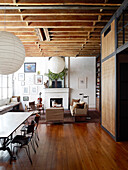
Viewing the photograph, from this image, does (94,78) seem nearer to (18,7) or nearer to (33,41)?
(33,41)

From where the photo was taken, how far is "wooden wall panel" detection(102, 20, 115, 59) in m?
4.45

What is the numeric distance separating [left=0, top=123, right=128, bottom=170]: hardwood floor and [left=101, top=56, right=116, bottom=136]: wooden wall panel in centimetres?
40

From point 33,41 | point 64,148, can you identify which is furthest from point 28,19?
point 64,148

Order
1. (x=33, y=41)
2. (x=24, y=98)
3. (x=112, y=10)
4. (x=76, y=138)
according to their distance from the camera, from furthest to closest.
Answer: (x=24, y=98) → (x=33, y=41) → (x=76, y=138) → (x=112, y=10)

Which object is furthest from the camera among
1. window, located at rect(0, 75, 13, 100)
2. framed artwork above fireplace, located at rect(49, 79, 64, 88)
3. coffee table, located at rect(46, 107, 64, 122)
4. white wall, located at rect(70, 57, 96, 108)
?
white wall, located at rect(70, 57, 96, 108)

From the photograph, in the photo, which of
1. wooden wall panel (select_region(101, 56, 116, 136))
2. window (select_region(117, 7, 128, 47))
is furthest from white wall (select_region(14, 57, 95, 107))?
window (select_region(117, 7, 128, 47))

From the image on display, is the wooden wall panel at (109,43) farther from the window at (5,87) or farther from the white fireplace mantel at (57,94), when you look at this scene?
the window at (5,87)

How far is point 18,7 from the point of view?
378 centimetres

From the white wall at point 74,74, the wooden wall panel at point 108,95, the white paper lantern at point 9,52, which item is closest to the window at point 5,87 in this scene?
the white wall at point 74,74

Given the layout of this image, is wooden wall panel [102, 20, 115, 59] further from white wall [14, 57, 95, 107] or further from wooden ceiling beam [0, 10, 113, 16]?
white wall [14, 57, 95, 107]

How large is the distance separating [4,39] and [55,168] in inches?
99.1

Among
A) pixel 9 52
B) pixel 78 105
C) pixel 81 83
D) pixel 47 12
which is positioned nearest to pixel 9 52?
pixel 9 52

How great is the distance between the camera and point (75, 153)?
142 inches

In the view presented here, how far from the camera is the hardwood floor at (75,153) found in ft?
9.89
